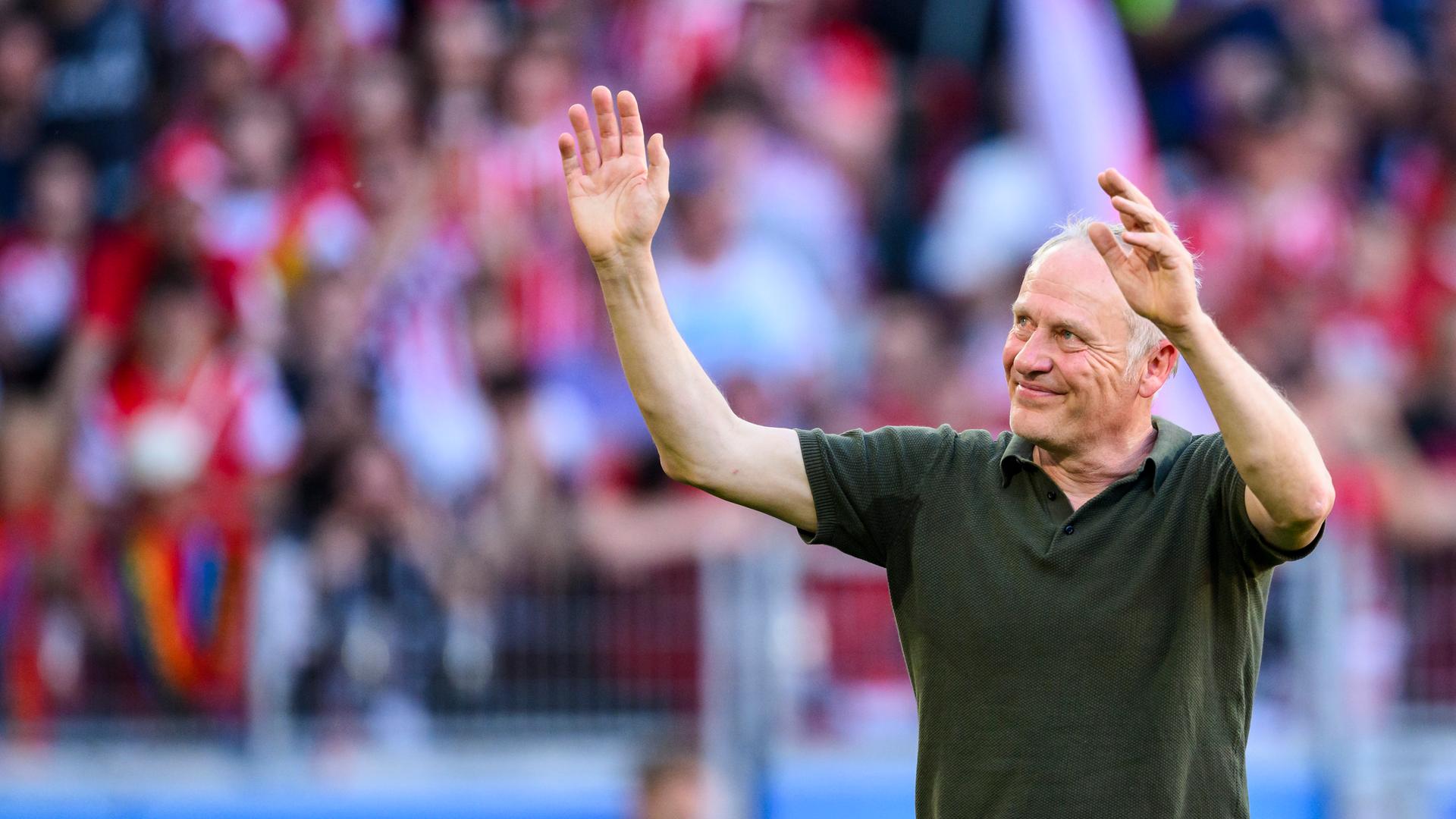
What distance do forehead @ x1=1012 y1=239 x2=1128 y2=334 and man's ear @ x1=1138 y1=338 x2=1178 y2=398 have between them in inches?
4.3

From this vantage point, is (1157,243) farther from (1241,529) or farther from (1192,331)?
(1241,529)

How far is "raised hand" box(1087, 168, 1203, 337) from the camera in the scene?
10.1 ft

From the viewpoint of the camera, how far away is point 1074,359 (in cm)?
341

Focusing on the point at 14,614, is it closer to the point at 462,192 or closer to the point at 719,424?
the point at 462,192

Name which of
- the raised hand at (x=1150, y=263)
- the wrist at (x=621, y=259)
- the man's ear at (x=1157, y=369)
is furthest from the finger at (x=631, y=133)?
the man's ear at (x=1157, y=369)

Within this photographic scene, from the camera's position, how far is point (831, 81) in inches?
371

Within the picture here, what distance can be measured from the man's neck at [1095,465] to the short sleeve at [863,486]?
236mm

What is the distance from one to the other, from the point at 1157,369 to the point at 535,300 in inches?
214

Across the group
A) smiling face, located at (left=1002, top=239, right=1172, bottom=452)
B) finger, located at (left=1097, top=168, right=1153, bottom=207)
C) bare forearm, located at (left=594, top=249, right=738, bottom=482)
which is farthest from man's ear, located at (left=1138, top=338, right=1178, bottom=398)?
bare forearm, located at (left=594, top=249, right=738, bottom=482)

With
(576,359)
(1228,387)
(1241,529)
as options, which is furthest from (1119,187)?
(576,359)

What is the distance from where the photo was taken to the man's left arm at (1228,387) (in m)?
3.07

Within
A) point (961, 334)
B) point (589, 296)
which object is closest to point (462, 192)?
point (589, 296)

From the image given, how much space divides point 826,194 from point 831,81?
703 mm

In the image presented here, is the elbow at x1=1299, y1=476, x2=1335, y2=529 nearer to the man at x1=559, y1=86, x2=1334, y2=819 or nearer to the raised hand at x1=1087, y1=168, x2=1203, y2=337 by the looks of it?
the man at x1=559, y1=86, x2=1334, y2=819
